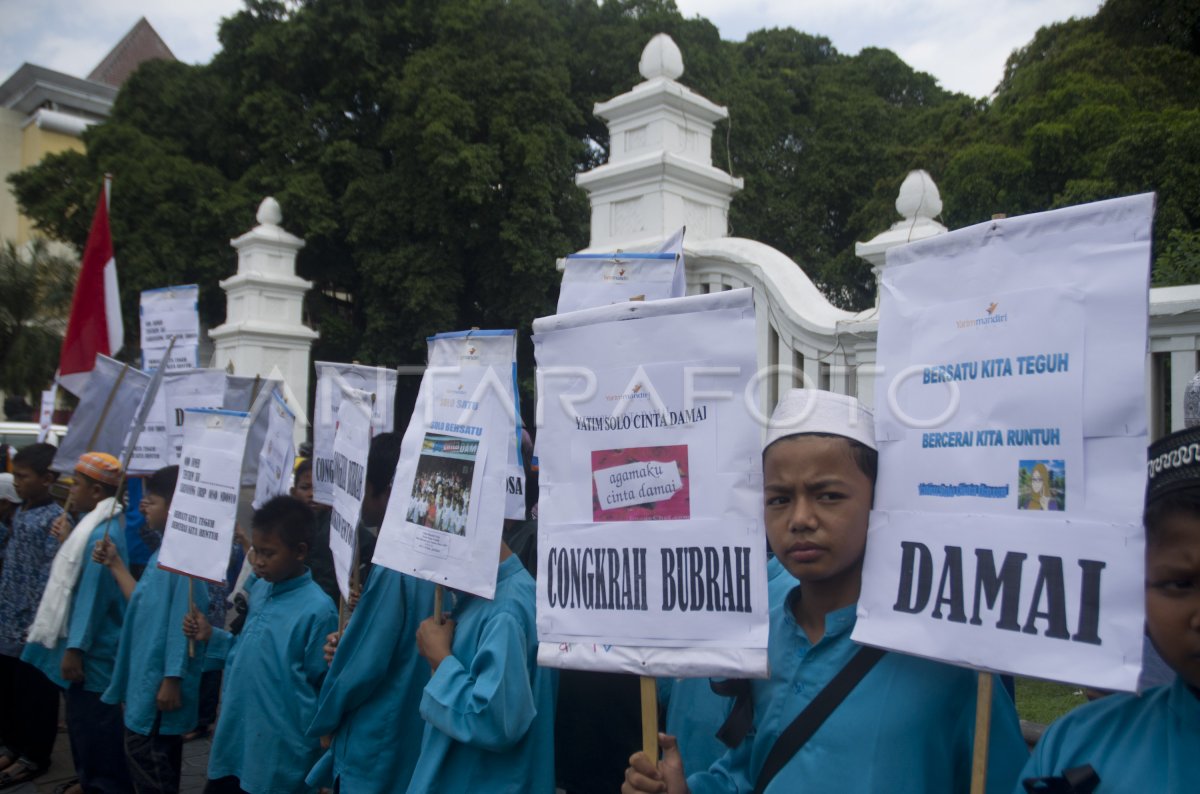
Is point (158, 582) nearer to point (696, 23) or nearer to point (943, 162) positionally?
point (943, 162)

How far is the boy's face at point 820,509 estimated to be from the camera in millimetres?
1933

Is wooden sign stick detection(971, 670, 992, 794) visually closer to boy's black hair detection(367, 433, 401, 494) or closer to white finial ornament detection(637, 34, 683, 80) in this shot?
boy's black hair detection(367, 433, 401, 494)

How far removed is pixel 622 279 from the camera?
3330 mm

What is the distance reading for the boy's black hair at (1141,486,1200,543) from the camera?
1423 millimetres

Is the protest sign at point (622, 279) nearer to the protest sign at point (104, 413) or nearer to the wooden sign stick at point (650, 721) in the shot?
the wooden sign stick at point (650, 721)

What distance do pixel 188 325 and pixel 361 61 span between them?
10984 millimetres

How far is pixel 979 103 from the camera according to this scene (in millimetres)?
17828

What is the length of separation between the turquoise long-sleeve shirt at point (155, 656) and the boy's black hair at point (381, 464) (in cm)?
124

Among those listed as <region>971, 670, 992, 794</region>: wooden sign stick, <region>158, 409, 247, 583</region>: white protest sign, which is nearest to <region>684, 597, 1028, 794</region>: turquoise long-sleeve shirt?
<region>971, 670, 992, 794</region>: wooden sign stick

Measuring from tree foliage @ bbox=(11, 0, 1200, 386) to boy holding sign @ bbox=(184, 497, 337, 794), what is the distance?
1104 centimetres

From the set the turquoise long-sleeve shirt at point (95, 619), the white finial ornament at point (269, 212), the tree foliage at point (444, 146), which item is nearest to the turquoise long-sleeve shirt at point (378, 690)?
the turquoise long-sleeve shirt at point (95, 619)

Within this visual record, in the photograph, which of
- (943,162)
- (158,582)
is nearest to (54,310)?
(943,162)

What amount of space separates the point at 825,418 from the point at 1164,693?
775 mm

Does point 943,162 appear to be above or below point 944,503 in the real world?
above
